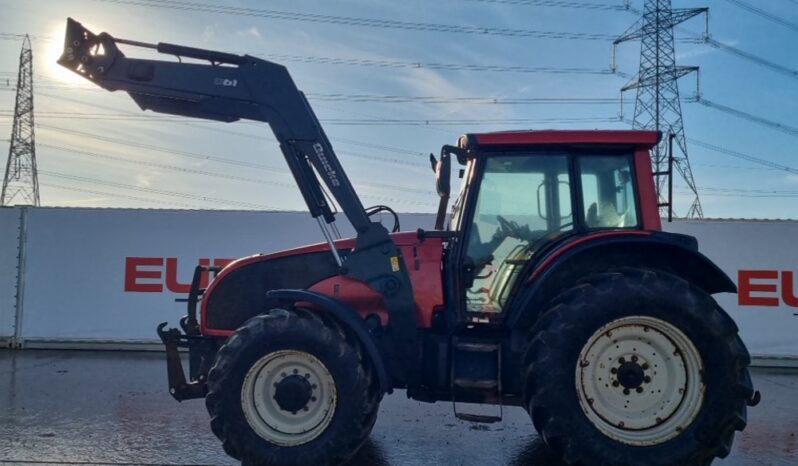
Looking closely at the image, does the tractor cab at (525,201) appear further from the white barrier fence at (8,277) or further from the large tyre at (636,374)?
the white barrier fence at (8,277)

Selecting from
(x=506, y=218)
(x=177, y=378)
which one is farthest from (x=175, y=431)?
(x=506, y=218)

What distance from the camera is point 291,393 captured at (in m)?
4.18

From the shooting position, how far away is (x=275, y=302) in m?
4.93

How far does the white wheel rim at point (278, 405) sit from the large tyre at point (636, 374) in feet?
4.56

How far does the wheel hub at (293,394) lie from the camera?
418 cm

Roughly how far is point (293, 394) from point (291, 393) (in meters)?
0.02

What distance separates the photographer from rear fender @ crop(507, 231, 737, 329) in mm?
4184

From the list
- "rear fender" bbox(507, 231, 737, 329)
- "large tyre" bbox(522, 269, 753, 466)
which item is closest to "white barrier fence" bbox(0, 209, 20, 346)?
"rear fender" bbox(507, 231, 737, 329)

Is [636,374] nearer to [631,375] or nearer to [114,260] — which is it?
[631,375]

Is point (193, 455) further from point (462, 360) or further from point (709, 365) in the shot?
point (709, 365)

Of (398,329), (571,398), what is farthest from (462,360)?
(571,398)

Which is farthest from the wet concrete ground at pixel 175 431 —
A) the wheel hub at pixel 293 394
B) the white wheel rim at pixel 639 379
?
the white wheel rim at pixel 639 379

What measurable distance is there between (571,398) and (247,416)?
7.16 feet

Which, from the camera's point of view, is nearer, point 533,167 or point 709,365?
point 709,365
